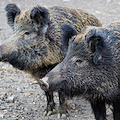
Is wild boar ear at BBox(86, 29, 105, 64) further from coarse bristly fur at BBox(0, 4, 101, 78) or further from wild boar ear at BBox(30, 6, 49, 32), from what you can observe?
wild boar ear at BBox(30, 6, 49, 32)

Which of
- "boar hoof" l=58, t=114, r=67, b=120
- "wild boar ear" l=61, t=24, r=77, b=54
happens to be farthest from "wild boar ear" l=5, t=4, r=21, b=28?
"boar hoof" l=58, t=114, r=67, b=120

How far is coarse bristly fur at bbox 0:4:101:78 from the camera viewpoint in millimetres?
5449

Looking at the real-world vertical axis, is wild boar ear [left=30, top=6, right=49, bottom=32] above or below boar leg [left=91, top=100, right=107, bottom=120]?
above

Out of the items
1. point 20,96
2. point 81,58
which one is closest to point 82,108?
point 20,96

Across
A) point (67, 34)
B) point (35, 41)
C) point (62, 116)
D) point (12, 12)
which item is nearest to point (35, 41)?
point (35, 41)

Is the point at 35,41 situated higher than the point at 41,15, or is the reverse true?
the point at 41,15

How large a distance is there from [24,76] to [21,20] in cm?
290

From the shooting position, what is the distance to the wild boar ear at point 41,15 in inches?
218

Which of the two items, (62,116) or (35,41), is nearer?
(35,41)

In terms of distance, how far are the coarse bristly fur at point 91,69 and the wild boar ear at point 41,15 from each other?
1.35 meters

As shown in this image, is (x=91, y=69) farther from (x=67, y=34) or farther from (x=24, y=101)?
(x=24, y=101)

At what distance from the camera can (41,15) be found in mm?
5629

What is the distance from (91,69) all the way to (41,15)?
6.17ft

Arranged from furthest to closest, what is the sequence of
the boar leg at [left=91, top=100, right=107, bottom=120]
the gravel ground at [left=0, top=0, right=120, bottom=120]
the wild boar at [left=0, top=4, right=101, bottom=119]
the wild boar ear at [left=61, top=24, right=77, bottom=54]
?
1. the gravel ground at [left=0, top=0, right=120, bottom=120]
2. the wild boar at [left=0, top=4, right=101, bottom=119]
3. the boar leg at [left=91, top=100, right=107, bottom=120]
4. the wild boar ear at [left=61, top=24, right=77, bottom=54]
